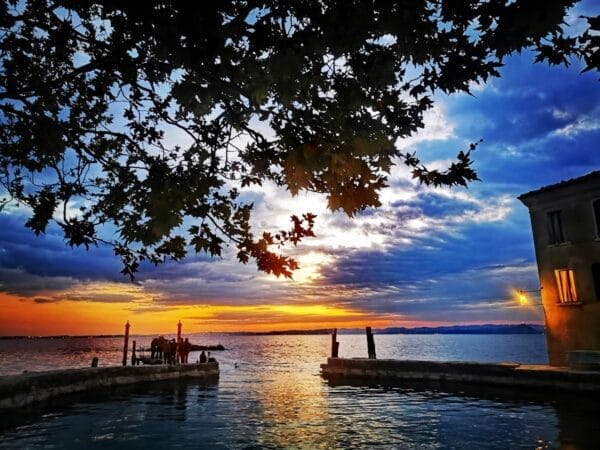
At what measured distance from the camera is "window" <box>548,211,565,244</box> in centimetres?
2267

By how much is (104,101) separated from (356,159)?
5.74 metres

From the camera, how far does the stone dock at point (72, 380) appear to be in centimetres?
1650

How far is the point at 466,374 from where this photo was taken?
81.0ft

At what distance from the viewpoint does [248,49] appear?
174 inches

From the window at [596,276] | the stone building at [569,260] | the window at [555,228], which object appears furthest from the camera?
the window at [555,228]

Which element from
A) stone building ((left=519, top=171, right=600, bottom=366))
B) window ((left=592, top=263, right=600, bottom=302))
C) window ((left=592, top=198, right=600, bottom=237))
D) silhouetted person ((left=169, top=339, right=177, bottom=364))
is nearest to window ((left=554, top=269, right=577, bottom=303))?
stone building ((left=519, top=171, right=600, bottom=366))

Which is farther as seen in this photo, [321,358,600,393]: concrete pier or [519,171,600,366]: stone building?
[519,171,600,366]: stone building

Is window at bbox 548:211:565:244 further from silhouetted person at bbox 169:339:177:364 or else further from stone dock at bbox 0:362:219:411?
silhouetted person at bbox 169:339:177:364

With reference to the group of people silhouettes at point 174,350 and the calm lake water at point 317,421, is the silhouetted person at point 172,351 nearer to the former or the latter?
the group of people silhouettes at point 174,350

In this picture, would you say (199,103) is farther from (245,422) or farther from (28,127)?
(245,422)

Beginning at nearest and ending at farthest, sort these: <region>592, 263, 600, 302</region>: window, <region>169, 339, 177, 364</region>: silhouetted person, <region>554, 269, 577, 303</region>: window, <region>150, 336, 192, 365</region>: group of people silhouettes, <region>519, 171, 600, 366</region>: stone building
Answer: <region>592, 263, 600, 302</region>: window < <region>519, 171, 600, 366</region>: stone building < <region>554, 269, 577, 303</region>: window < <region>169, 339, 177, 364</region>: silhouetted person < <region>150, 336, 192, 365</region>: group of people silhouettes

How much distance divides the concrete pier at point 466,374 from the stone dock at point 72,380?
10.5 metres

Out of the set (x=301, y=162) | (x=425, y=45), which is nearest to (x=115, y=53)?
(x=301, y=162)

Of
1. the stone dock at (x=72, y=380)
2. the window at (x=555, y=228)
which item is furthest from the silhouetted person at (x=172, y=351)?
the window at (x=555, y=228)
